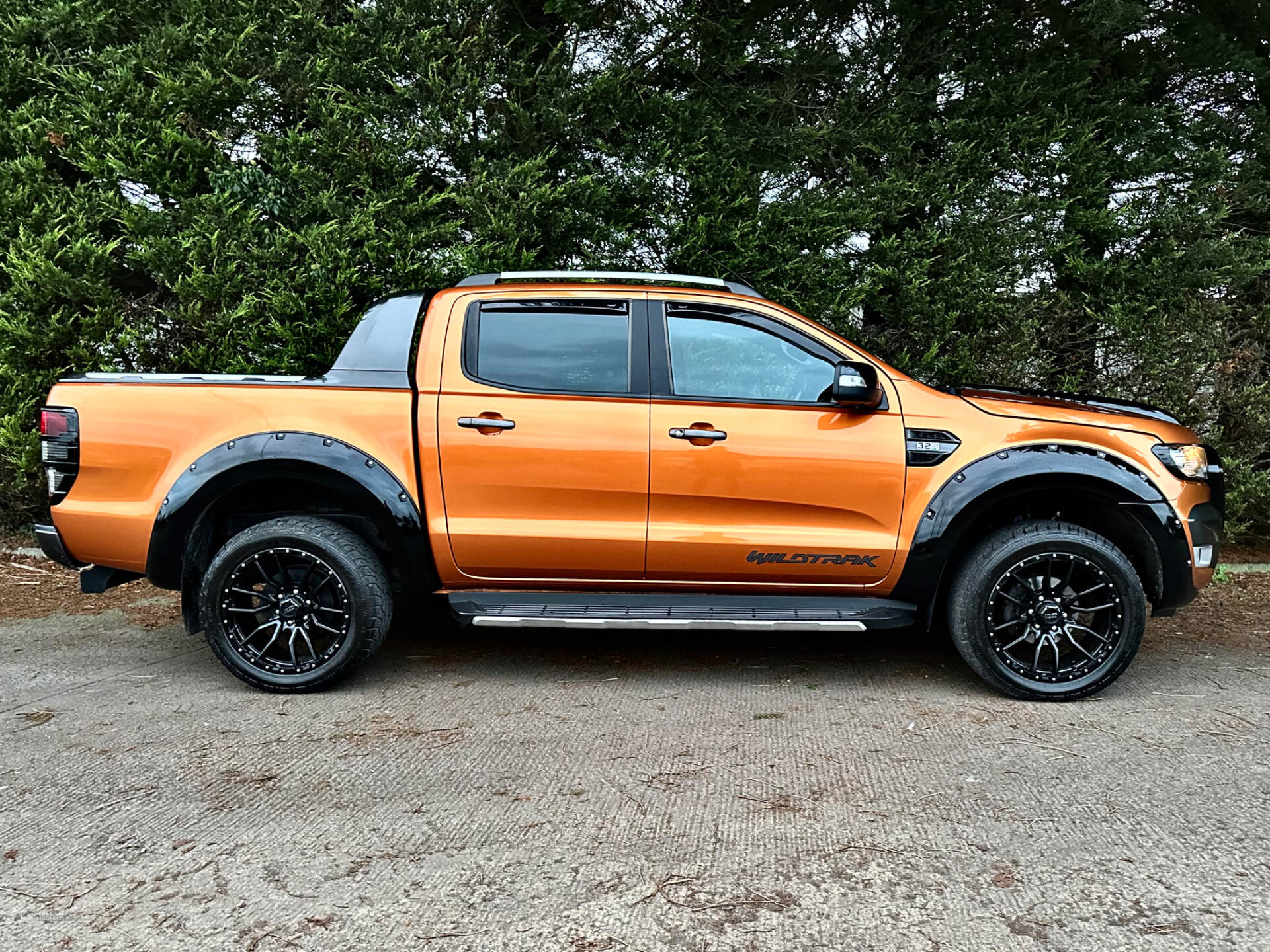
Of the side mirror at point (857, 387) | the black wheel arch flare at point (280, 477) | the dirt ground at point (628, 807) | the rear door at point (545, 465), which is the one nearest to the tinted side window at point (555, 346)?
the rear door at point (545, 465)

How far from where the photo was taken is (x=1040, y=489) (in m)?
4.04

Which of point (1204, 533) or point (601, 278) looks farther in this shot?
point (601, 278)

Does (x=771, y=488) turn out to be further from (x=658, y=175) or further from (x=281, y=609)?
(x=658, y=175)

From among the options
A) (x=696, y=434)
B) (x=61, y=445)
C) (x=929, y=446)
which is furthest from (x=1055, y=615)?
(x=61, y=445)

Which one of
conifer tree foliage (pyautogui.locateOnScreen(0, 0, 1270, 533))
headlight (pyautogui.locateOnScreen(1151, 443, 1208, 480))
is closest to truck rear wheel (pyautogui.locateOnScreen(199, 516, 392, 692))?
conifer tree foliage (pyautogui.locateOnScreen(0, 0, 1270, 533))

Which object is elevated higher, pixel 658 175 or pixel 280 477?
pixel 658 175

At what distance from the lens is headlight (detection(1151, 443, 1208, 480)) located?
400cm

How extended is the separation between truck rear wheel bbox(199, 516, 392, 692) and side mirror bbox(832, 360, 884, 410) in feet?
7.35

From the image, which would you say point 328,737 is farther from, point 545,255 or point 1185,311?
point 1185,311

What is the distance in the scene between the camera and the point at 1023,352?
6258 mm

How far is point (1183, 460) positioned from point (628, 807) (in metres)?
3.02

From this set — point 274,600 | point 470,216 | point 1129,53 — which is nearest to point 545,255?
point 470,216

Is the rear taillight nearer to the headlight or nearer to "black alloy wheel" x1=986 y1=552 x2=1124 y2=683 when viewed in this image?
"black alloy wheel" x1=986 y1=552 x2=1124 y2=683

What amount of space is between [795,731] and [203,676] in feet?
9.33
